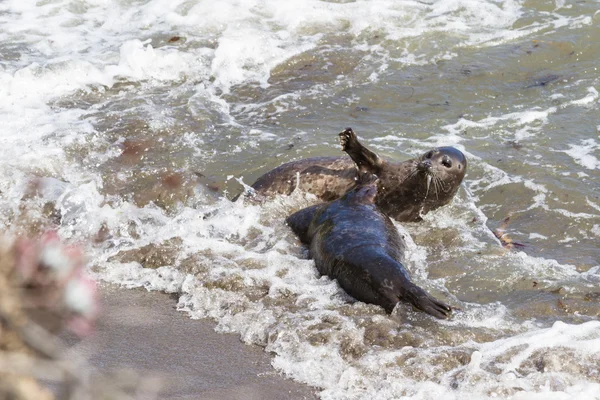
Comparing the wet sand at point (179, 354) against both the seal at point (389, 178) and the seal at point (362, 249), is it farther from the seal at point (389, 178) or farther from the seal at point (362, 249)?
the seal at point (389, 178)

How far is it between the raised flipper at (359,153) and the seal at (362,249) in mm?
285

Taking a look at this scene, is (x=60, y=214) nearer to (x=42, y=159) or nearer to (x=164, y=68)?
(x=42, y=159)

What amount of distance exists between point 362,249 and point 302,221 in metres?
1.15

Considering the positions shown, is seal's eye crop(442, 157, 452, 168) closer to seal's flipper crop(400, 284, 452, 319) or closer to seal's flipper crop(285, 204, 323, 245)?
seal's flipper crop(285, 204, 323, 245)

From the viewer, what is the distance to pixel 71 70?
10234 millimetres

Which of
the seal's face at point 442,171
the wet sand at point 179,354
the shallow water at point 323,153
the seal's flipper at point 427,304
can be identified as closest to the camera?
the wet sand at point 179,354

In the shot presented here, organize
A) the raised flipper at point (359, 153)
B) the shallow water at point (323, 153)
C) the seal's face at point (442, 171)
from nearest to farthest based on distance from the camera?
the shallow water at point (323, 153), the raised flipper at point (359, 153), the seal's face at point (442, 171)

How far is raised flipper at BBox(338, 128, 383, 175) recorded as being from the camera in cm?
680

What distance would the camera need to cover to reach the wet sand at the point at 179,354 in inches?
161

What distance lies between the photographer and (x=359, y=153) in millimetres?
7004

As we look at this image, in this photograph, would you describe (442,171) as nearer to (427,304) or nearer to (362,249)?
(362,249)

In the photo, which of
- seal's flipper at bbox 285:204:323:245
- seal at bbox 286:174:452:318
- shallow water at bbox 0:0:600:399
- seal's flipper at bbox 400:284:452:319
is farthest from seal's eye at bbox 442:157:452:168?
seal's flipper at bbox 400:284:452:319

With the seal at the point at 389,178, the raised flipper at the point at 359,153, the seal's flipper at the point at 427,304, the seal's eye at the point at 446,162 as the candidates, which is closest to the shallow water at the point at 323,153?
the seal's flipper at the point at 427,304

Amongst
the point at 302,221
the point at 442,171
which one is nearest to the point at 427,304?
the point at 302,221
